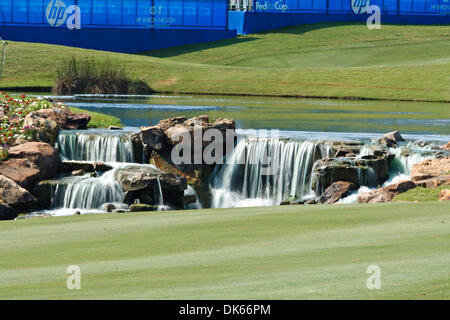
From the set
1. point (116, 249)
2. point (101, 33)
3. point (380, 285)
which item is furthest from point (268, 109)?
point (101, 33)

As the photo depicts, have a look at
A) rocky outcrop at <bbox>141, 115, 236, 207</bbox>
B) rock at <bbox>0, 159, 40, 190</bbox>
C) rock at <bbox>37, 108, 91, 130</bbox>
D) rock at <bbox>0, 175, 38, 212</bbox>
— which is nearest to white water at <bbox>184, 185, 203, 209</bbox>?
rocky outcrop at <bbox>141, 115, 236, 207</bbox>

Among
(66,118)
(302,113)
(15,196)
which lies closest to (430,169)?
(15,196)

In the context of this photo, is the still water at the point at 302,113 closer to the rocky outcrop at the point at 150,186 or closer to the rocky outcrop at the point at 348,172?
the rocky outcrop at the point at 348,172

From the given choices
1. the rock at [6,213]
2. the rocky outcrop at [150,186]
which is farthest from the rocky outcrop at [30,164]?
the rocky outcrop at [150,186]

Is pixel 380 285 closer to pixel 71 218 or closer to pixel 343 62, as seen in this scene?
pixel 71 218

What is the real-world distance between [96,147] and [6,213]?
24.4 ft

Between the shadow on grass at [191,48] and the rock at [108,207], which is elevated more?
the shadow on grass at [191,48]

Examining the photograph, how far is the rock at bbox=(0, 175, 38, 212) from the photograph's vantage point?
77.1 ft

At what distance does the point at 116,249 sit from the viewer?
1204 cm

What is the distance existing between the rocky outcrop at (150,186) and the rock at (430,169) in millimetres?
7066

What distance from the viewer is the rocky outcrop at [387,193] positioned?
2292cm

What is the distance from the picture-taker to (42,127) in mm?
30016

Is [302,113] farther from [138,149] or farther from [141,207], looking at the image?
[141,207]

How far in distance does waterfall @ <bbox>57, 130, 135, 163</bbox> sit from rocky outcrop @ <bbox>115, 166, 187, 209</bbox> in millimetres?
3857
